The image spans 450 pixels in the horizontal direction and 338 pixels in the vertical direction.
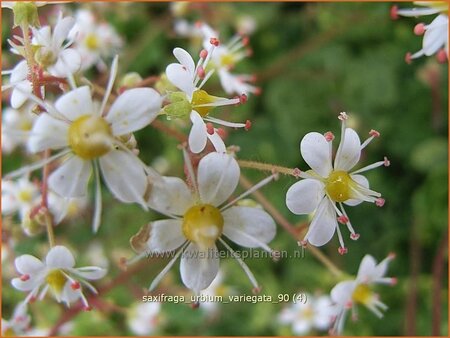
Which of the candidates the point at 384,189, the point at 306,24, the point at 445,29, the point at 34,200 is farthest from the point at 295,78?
the point at 445,29

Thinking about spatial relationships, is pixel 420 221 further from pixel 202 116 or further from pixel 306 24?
pixel 202 116

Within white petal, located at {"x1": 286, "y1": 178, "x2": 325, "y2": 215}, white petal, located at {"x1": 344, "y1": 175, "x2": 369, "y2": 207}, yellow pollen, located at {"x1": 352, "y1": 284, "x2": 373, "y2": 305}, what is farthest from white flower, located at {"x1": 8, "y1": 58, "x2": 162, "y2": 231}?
yellow pollen, located at {"x1": 352, "y1": 284, "x2": 373, "y2": 305}

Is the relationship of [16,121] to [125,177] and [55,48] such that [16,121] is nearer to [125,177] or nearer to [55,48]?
[55,48]

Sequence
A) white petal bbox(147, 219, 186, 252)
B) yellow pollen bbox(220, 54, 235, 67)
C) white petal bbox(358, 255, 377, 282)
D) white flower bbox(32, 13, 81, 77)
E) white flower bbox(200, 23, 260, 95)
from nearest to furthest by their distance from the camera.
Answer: white petal bbox(147, 219, 186, 252), white flower bbox(32, 13, 81, 77), white petal bbox(358, 255, 377, 282), white flower bbox(200, 23, 260, 95), yellow pollen bbox(220, 54, 235, 67)

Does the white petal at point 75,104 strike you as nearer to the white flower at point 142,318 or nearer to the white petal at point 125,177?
the white petal at point 125,177

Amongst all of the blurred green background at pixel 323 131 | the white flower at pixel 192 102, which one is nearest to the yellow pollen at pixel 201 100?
the white flower at pixel 192 102

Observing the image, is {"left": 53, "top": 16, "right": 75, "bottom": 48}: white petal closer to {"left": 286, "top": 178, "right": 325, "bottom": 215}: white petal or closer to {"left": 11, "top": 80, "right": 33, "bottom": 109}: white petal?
{"left": 11, "top": 80, "right": 33, "bottom": 109}: white petal

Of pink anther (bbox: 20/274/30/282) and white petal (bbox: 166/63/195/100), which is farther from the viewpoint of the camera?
pink anther (bbox: 20/274/30/282)
